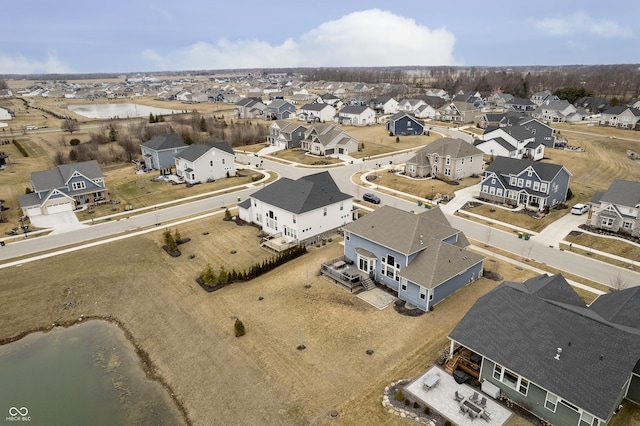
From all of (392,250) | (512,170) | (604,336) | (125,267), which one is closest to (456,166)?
(512,170)

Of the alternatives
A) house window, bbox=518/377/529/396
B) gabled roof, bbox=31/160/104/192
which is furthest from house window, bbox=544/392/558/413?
gabled roof, bbox=31/160/104/192

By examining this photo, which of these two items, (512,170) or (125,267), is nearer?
(125,267)

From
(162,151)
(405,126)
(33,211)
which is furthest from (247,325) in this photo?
(405,126)

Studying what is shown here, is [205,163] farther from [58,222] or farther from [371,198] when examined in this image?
[371,198]

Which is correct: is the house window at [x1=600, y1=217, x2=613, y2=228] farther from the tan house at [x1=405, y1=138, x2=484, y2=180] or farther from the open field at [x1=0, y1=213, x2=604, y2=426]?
the tan house at [x1=405, y1=138, x2=484, y2=180]

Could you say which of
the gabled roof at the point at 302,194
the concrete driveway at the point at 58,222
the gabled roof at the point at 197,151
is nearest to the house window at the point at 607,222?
the gabled roof at the point at 302,194

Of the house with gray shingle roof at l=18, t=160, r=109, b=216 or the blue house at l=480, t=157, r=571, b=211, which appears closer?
the blue house at l=480, t=157, r=571, b=211

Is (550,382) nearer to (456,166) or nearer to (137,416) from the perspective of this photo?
(137,416)
